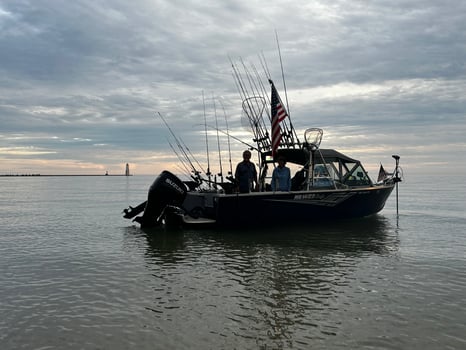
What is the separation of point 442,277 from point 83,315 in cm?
598

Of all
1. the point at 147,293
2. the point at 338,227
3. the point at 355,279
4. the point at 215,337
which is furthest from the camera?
the point at 338,227

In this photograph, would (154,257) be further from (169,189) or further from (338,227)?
(338,227)

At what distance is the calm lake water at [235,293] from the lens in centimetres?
461

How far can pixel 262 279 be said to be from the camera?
7.12 metres

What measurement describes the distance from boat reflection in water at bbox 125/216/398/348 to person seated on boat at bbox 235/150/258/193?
1.41 meters

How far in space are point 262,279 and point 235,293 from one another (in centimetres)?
96

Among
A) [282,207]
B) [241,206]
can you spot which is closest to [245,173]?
[241,206]

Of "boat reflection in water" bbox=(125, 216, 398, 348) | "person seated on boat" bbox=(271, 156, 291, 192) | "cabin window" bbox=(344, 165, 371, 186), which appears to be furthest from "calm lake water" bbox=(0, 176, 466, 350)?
"cabin window" bbox=(344, 165, 371, 186)

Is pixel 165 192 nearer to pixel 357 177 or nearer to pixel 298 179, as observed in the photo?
pixel 298 179

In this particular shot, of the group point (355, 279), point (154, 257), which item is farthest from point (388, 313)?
point (154, 257)

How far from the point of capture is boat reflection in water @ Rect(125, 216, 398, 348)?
4926 mm

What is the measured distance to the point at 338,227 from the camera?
13.5 metres

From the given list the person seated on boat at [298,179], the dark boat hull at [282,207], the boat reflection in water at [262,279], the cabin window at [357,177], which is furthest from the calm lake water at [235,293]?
the cabin window at [357,177]

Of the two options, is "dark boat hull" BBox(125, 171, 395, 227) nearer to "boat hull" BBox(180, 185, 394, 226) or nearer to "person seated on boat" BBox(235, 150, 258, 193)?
"boat hull" BBox(180, 185, 394, 226)
